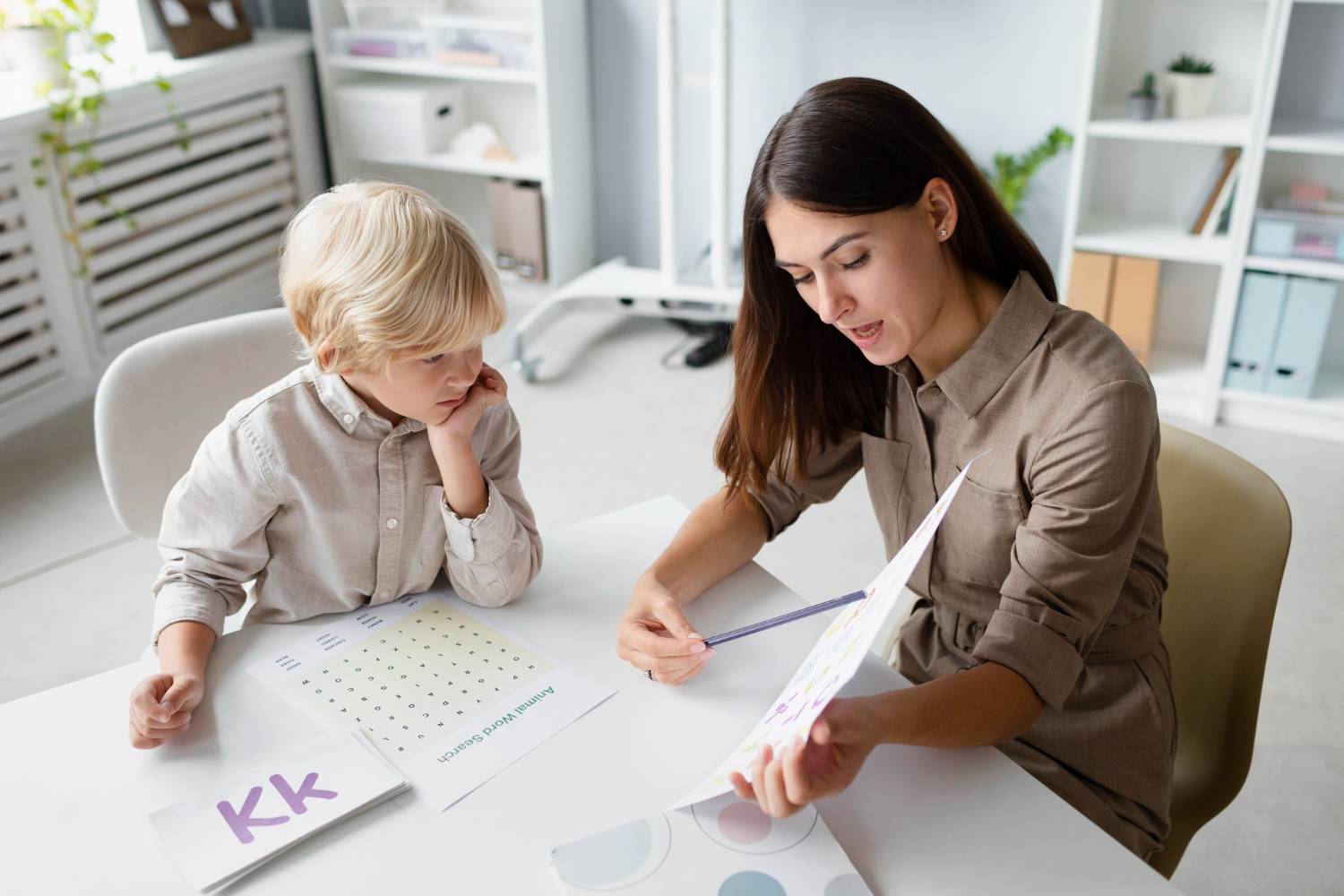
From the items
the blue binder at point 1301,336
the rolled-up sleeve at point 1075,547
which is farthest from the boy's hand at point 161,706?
the blue binder at point 1301,336

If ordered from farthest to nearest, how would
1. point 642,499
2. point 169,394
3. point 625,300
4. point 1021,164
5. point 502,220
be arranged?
point 502,220
point 625,300
point 1021,164
point 642,499
point 169,394

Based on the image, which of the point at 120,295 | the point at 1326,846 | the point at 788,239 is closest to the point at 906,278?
the point at 788,239

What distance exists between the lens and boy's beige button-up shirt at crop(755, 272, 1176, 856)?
43.0 inches

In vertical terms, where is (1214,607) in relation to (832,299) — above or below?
below

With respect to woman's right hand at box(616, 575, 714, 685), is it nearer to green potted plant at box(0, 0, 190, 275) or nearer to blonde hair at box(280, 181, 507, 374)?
blonde hair at box(280, 181, 507, 374)

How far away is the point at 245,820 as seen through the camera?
947mm

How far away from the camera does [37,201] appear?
3.04 m

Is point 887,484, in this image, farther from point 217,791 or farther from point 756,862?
point 217,791

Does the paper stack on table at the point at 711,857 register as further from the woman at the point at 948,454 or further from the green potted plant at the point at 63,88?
the green potted plant at the point at 63,88

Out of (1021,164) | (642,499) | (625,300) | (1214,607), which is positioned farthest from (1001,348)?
(625,300)

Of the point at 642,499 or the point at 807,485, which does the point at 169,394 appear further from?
the point at 642,499

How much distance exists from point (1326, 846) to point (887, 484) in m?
1.08

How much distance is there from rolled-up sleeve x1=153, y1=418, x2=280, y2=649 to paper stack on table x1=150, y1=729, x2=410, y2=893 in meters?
0.22

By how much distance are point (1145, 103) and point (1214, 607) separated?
76.6 inches
